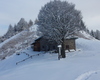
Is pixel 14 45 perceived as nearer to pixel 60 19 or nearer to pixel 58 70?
pixel 60 19

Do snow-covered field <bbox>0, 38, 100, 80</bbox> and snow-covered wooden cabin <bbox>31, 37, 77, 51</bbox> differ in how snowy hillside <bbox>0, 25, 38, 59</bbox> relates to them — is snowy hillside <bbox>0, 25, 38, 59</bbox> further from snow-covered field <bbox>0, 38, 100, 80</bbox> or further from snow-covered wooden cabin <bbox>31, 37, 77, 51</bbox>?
snow-covered field <bbox>0, 38, 100, 80</bbox>

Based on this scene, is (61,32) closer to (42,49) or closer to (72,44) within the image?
(72,44)

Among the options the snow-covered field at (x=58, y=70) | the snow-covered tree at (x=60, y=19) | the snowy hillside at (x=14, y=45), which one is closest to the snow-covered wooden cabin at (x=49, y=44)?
the snow-covered tree at (x=60, y=19)

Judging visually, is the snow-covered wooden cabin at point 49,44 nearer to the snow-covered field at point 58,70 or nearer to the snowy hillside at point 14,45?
the snowy hillside at point 14,45

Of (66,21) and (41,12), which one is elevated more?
(41,12)

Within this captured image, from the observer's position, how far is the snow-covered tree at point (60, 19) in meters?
21.6

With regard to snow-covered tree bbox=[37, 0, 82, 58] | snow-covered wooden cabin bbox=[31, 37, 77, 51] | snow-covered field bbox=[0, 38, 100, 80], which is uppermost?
snow-covered tree bbox=[37, 0, 82, 58]

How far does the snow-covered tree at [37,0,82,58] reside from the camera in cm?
2162

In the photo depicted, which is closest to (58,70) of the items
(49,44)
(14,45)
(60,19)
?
A: (60,19)

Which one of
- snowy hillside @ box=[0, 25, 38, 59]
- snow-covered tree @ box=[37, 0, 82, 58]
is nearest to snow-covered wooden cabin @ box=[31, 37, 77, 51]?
snow-covered tree @ box=[37, 0, 82, 58]

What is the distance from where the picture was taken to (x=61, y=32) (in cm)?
2244

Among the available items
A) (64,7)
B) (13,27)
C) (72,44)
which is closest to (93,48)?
(72,44)

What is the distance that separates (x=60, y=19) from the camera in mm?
21953

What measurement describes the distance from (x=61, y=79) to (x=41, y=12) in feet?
57.1
